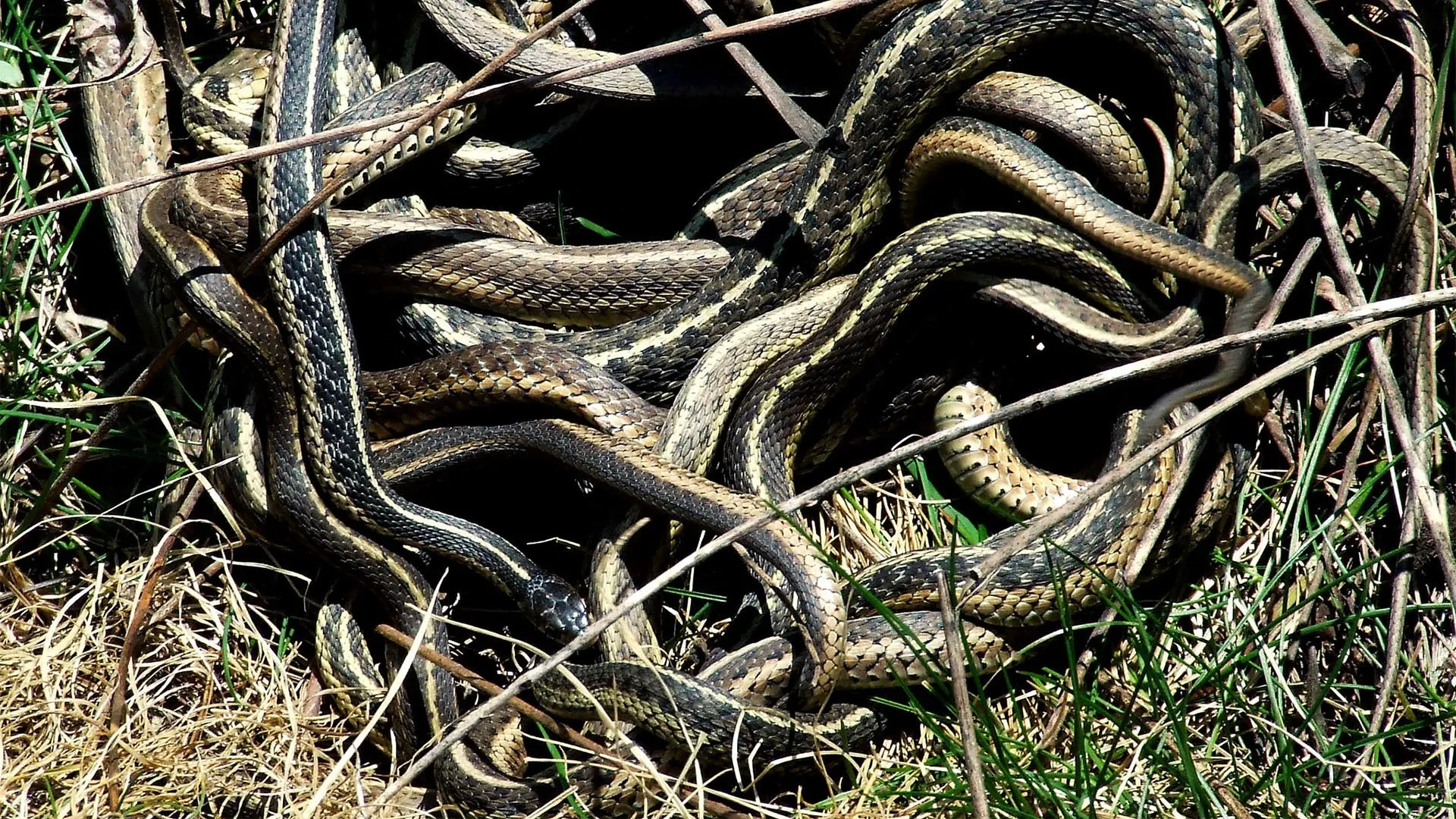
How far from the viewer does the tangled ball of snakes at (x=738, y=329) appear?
390cm

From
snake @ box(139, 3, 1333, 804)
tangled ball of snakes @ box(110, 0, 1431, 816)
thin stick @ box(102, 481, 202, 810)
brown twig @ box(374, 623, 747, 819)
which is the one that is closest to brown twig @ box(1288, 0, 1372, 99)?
tangled ball of snakes @ box(110, 0, 1431, 816)

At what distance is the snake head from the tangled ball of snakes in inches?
0.6

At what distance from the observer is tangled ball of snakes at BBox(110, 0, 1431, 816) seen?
12.8 feet

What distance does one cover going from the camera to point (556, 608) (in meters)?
4.07

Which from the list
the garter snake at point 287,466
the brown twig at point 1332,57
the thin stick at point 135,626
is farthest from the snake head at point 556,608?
the brown twig at point 1332,57

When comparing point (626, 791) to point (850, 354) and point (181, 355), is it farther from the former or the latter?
point (181, 355)

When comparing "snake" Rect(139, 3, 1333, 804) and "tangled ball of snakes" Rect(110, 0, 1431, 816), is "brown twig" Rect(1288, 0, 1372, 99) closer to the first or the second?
"tangled ball of snakes" Rect(110, 0, 1431, 816)

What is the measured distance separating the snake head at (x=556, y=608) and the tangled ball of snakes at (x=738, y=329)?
0.05 feet

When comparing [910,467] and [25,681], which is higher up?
[25,681]

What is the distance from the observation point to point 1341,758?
12.9ft

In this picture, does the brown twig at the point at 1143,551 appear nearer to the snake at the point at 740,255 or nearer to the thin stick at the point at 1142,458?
the thin stick at the point at 1142,458

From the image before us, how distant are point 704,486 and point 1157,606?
5.85ft

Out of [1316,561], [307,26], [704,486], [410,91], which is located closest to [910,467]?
[704,486]

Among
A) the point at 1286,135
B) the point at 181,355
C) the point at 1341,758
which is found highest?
the point at 181,355
